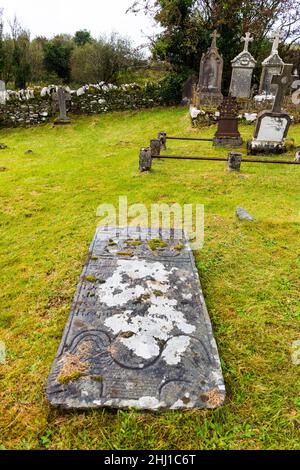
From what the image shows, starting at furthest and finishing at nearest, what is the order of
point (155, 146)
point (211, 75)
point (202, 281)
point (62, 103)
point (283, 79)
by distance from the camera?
1. point (211, 75)
2. point (62, 103)
3. point (155, 146)
4. point (283, 79)
5. point (202, 281)

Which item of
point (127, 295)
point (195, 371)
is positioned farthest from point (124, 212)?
point (195, 371)

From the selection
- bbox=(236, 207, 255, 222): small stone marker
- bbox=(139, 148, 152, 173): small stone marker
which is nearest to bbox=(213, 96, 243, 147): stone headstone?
bbox=(139, 148, 152, 173): small stone marker

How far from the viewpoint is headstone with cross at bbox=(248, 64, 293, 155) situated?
7.82 m

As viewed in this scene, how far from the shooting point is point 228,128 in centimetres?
902

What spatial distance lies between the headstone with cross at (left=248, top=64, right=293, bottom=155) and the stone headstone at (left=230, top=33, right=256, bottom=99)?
22.7 ft

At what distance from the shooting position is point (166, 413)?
1.96m

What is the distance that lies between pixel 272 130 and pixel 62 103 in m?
8.66

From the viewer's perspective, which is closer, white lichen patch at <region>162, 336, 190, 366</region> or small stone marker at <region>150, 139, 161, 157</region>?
white lichen patch at <region>162, 336, 190, 366</region>

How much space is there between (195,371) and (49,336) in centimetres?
128

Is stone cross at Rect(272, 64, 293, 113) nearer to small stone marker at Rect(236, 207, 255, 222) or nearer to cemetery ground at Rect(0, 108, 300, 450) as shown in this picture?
cemetery ground at Rect(0, 108, 300, 450)

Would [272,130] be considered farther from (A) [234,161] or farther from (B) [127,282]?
(B) [127,282]

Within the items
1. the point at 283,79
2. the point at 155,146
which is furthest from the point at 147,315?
the point at 283,79

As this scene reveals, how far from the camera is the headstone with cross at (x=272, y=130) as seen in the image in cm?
782
